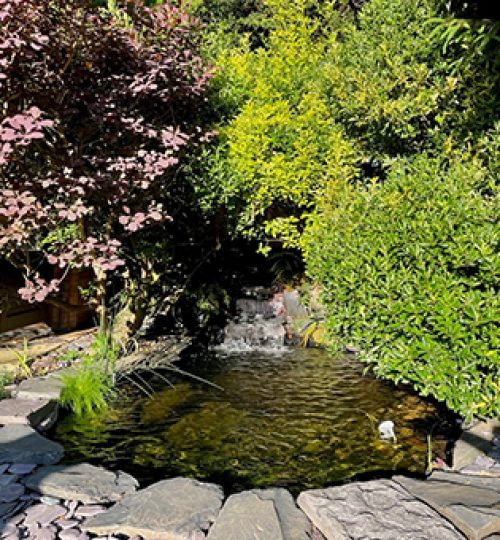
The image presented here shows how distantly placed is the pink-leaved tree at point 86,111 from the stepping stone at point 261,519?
194 cm

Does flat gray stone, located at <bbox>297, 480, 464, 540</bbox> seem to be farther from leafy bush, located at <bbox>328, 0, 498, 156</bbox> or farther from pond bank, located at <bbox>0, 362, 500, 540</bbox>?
leafy bush, located at <bbox>328, 0, 498, 156</bbox>

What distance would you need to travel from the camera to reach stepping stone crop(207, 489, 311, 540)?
6.68 feet

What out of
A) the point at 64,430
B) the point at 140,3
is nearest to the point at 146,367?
the point at 64,430

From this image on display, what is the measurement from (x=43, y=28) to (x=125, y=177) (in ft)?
3.74

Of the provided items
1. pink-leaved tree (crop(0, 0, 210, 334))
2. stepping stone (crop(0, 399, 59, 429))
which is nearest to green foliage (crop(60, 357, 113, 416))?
stepping stone (crop(0, 399, 59, 429))

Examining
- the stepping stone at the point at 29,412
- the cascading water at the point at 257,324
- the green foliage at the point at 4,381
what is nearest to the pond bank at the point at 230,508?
the stepping stone at the point at 29,412

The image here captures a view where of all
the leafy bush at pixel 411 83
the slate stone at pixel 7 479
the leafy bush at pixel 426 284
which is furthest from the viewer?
the leafy bush at pixel 411 83

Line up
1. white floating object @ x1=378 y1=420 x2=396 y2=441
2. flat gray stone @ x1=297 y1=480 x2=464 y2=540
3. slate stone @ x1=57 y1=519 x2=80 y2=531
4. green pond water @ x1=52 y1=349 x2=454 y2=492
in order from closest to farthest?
flat gray stone @ x1=297 y1=480 x2=464 y2=540, slate stone @ x1=57 y1=519 x2=80 y2=531, green pond water @ x1=52 y1=349 x2=454 y2=492, white floating object @ x1=378 y1=420 x2=396 y2=441

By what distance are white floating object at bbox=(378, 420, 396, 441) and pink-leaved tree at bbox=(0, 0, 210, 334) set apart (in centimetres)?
223

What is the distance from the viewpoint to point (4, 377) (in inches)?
149

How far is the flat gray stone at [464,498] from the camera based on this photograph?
2.00m

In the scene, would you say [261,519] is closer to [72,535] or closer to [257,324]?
[72,535]

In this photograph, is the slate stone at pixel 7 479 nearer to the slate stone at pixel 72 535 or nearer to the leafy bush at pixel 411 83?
the slate stone at pixel 72 535

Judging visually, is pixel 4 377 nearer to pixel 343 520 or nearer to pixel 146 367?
pixel 146 367
